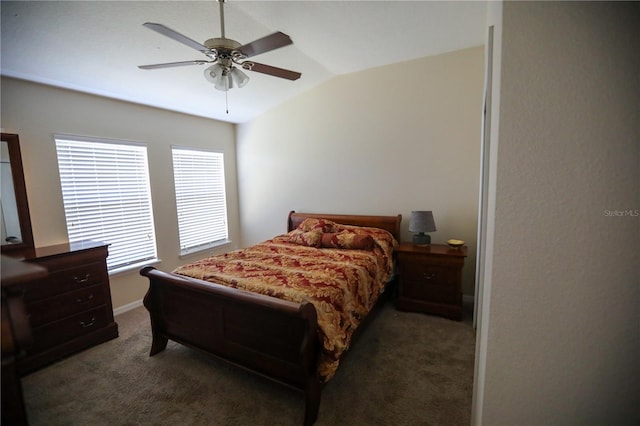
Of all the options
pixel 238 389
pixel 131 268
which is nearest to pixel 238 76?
pixel 238 389

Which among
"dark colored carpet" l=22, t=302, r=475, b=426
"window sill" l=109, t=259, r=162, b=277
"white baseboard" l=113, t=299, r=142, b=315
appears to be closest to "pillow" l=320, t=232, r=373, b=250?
"dark colored carpet" l=22, t=302, r=475, b=426

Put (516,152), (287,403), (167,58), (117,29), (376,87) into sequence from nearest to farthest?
(516,152) → (287,403) → (117,29) → (167,58) → (376,87)

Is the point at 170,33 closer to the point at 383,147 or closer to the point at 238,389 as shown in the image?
the point at 238,389

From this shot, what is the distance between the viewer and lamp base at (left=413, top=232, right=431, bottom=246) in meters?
3.03

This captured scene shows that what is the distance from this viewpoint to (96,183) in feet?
9.41

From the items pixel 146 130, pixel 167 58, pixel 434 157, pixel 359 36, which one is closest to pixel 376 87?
pixel 359 36

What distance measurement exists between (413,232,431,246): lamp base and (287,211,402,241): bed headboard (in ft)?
0.84

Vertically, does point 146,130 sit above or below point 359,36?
below

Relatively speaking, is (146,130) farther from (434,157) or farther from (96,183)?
(434,157)

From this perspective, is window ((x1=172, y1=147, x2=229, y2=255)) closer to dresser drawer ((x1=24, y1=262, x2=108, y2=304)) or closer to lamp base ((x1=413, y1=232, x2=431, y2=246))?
dresser drawer ((x1=24, y1=262, x2=108, y2=304))

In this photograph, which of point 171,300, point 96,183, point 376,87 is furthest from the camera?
point 376,87

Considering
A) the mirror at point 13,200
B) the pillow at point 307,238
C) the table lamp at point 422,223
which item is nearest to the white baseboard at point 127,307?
the mirror at point 13,200

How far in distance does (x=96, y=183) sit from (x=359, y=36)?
311cm

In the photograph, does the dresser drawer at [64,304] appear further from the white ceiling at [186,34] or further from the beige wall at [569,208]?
the beige wall at [569,208]
